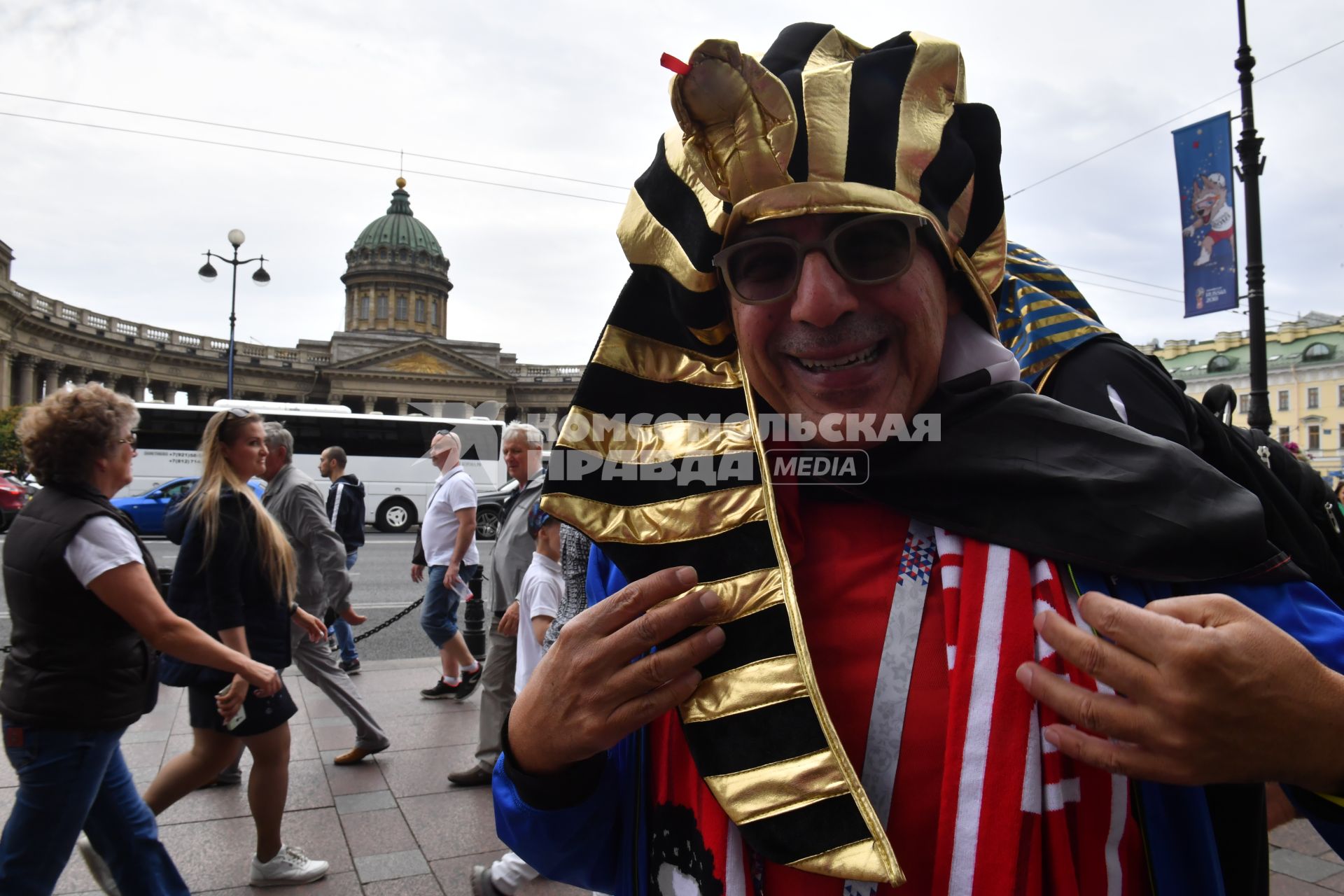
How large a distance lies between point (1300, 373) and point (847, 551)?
68.1 m

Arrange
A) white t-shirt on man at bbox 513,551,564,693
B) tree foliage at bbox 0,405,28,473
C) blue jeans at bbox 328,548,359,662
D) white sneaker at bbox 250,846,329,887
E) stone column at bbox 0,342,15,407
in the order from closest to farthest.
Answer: white sneaker at bbox 250,846,329,887
white t-shirt on man at bbox 513,551,564,693
blue jeans at bbox 328,548,359,662
tree foliage at bbox 0,405,28,473
stone column at bbox 0,342,15,407

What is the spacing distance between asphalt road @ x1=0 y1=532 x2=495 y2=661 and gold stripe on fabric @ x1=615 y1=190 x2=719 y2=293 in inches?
236

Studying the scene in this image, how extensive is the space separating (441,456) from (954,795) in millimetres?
6485

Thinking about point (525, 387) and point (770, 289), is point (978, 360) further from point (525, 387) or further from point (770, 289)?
point (525, 387)

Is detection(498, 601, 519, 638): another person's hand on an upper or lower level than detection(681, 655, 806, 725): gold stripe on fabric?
lower

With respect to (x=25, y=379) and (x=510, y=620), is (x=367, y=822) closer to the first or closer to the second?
(x=510, y=620)

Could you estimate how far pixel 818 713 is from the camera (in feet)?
3.62

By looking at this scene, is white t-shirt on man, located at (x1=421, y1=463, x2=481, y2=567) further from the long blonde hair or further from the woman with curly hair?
the woman with curly hair

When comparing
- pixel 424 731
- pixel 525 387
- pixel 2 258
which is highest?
pixel 2 258

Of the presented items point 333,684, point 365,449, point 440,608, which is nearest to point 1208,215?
point 440,608

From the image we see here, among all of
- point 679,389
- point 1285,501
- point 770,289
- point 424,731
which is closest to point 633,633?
point 679,389

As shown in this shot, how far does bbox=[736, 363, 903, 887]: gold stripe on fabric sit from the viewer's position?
1024 millimetres

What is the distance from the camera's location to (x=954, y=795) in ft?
3.42

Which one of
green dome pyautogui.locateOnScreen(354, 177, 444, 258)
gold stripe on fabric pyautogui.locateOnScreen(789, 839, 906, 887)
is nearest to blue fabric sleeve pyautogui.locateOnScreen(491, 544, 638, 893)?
gold stripe on fabric pyautogui.locateOnScreen(789, 839, 906, 887)
